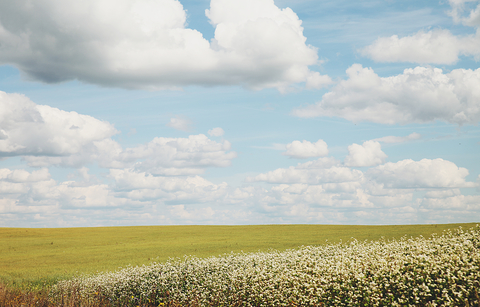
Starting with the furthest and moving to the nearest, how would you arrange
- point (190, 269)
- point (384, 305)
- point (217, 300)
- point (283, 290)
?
1. point (190, 269)
2. point (217, 300)
3. point (283, 290)
4. point (384, 305)

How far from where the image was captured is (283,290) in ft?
41.8

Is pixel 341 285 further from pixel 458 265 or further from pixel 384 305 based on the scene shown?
pixel 458 265

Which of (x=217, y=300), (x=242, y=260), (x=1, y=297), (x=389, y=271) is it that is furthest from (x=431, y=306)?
(x=1, y=297)

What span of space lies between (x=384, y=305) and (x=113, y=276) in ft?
52.8

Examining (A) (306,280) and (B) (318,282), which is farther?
(A) (306,280)

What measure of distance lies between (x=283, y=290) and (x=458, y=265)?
18.2ft

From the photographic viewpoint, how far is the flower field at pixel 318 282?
407 inches

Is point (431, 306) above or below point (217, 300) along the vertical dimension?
above

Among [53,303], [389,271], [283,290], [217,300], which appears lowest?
[53,303]

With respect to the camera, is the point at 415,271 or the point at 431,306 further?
the point at 415,271

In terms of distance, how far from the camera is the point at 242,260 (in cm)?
1892

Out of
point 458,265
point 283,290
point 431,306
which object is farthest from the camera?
point 283,290

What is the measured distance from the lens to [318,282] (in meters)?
12.8

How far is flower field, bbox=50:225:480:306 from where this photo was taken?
1034 centimetres
